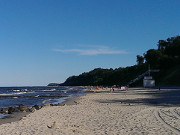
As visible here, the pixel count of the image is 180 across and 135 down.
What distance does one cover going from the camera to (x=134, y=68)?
138 metres

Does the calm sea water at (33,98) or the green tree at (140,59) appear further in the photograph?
the green tree at (140,59)

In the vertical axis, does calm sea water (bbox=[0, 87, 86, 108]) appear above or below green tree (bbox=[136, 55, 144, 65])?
below

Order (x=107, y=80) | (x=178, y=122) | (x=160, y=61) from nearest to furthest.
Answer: (x=178, y=122), (x=160, y=61), (x=107, y=80)

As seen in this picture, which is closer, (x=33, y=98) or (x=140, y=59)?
(x=33, y=98)

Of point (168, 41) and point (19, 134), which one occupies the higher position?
point (168, 41)

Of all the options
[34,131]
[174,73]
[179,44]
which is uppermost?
[179,44]

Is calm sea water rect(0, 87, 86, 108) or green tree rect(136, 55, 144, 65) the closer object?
calm sea water rect(0, 87, 86, 108)

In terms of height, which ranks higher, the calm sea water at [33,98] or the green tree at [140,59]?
the green tree at [140,59]

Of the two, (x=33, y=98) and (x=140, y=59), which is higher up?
(x=140, y=59)

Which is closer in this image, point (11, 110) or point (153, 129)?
point (153, 129)

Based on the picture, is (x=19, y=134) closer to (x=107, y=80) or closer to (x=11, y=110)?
(x=11, y=110)

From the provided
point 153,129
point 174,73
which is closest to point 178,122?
point 153,129

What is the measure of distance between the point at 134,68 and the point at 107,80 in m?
35.8

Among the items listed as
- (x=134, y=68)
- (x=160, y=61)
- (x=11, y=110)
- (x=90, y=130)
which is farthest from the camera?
(x=134, y=68)
